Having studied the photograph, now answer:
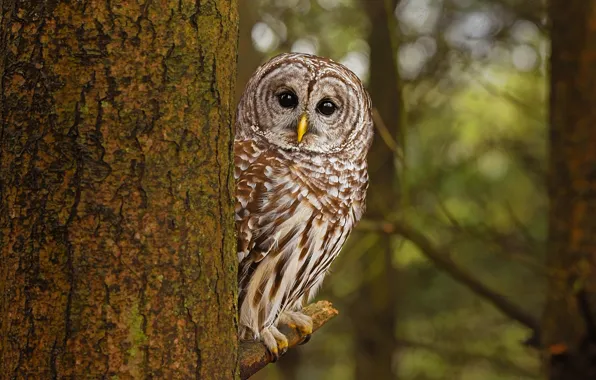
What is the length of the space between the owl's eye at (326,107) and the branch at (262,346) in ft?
3.03

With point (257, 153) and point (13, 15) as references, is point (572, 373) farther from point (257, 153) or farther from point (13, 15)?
point (13, 15)

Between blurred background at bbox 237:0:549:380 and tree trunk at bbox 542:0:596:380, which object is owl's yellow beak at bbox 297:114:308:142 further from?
tree trunk at bbox 542:0:596:380

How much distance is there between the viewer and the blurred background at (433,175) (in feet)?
18.2

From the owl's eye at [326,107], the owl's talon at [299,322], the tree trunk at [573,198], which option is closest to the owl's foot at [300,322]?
the owl's talon at [299,322]

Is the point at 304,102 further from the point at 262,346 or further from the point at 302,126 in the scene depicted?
the point at 262,346

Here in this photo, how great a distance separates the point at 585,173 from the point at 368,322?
11.0 feet

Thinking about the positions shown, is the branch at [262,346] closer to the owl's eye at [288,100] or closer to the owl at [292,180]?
the owl at [292,180]

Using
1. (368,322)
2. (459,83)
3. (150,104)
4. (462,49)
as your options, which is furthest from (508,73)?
(150,104)

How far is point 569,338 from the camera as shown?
4.81 m

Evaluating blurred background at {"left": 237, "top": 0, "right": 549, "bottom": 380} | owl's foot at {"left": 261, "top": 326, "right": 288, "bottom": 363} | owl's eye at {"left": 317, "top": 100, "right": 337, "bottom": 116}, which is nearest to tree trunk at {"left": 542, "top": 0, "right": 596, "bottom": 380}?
blurred background at {"left": 237, "top": 0, "right": 549, "bottom": 380}

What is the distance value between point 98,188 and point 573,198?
3.77 meters

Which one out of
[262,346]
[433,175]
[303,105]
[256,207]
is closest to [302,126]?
[303,105]

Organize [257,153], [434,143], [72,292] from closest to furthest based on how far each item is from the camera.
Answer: [72,292] < [257,153] < [434,143]

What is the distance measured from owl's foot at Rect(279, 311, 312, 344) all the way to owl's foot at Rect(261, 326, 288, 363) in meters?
0.13
